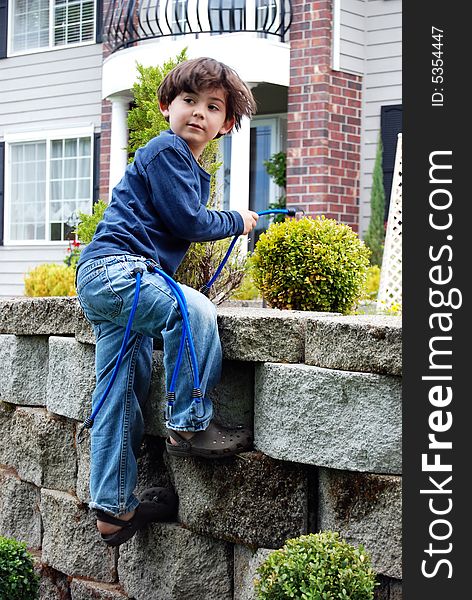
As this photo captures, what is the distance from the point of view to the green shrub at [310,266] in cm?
411

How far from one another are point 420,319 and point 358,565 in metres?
0.82

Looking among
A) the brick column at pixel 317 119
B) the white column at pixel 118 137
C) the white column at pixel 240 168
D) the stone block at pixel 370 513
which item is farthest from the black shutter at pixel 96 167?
the stone block at pixel 370 513

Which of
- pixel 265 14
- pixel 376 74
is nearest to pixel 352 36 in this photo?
pixel 376 74

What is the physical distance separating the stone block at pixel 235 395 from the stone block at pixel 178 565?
0.47 metres

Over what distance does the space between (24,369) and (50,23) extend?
30.9 ft

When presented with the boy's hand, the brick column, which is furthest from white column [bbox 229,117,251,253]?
the boy's hand

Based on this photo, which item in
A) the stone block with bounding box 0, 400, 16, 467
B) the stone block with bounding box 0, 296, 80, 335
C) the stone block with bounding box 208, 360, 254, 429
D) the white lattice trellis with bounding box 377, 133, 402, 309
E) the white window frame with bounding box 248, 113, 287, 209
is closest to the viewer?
the stone block with bounding box 208, 360, 254, 429

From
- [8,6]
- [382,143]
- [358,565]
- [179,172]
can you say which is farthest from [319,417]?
[8,6]

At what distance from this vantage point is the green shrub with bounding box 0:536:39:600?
390 cm

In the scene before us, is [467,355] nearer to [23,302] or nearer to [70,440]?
[70,440]

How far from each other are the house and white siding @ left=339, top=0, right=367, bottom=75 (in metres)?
0.02

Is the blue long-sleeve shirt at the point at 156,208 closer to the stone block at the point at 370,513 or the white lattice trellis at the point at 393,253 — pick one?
the stone block at the point at 370,513

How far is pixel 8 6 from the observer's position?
13617 millimetres

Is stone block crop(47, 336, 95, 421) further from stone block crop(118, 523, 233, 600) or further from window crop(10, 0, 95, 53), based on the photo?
window crop(10, 0, 95, 53)
